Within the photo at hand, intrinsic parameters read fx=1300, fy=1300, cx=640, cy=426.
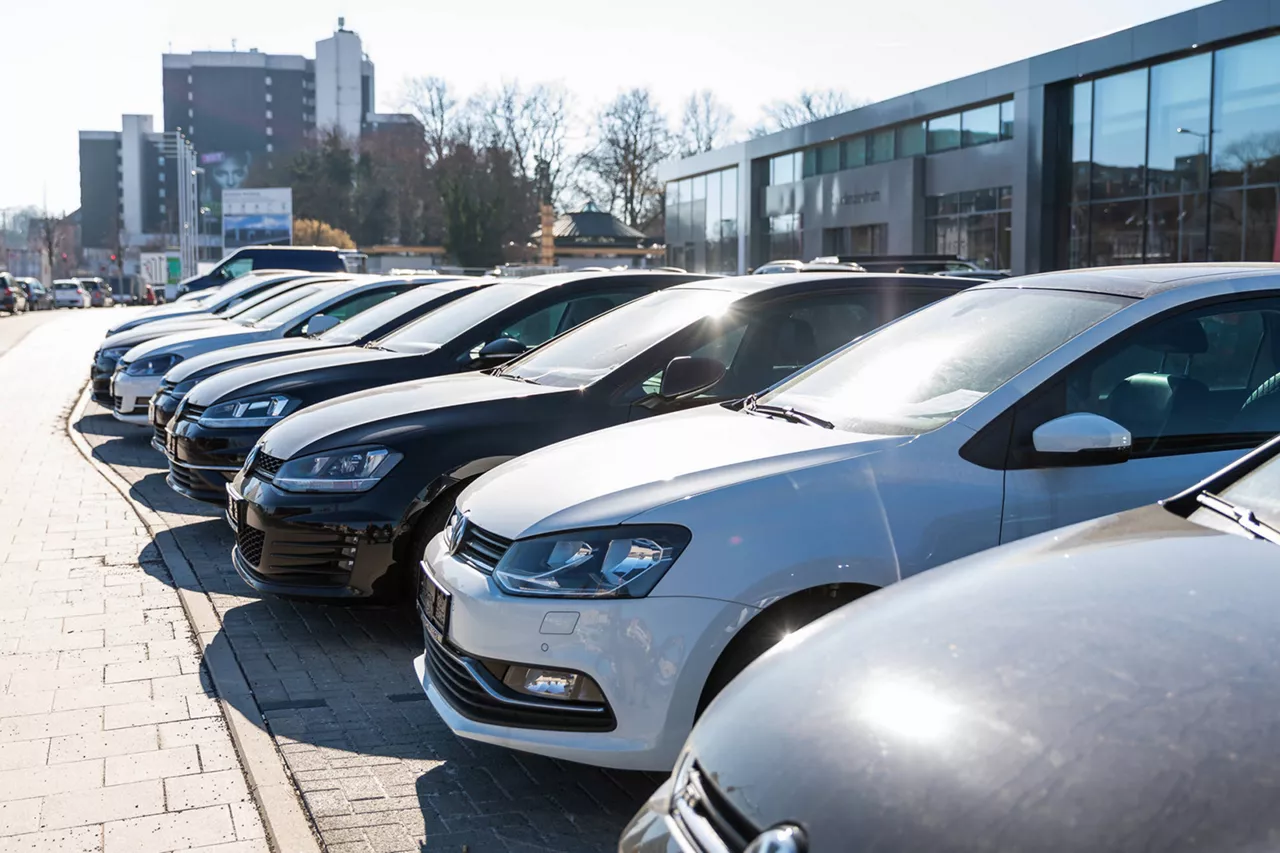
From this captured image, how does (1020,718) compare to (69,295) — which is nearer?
(1020,718)

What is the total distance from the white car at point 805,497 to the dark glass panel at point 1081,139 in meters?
25.8

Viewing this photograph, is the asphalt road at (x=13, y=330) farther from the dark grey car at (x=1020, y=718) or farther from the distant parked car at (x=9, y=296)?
the dark grey car at (x=1020, y=718)

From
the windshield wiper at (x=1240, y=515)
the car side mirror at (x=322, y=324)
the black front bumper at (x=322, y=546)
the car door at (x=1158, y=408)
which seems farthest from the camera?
the car side mirror at (x=322, y=324)

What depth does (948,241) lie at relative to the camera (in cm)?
3503

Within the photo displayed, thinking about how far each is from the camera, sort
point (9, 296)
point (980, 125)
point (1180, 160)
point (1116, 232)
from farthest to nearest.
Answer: point (9, 296) < point (980, 125) < point (1116, 232) < point (1180, 160)

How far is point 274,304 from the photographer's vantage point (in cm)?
1566

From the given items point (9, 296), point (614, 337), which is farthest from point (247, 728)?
point (9, 296)

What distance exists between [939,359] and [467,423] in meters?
2.26

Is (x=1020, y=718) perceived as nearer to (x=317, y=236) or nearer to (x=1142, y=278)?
(x=1142, y=278)

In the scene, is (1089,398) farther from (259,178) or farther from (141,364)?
(259,178)

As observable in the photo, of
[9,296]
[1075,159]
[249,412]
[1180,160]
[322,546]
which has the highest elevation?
[1075,159]

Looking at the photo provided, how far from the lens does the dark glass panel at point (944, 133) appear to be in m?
34.3

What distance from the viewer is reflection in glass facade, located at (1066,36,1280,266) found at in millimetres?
23641

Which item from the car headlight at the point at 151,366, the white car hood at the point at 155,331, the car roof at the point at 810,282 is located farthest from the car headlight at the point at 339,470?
the white car hood at the point at 155,331
